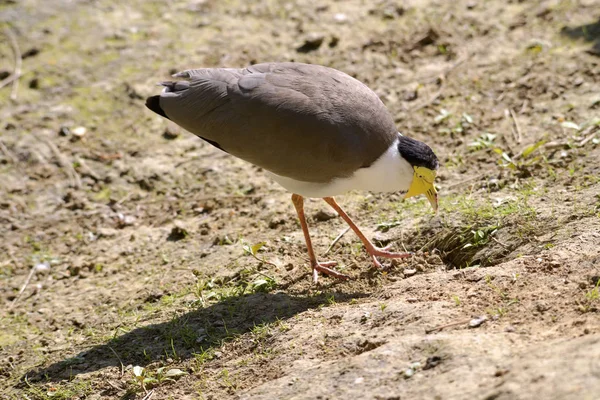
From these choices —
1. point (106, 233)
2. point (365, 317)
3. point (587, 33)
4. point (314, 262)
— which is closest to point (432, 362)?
point (365, 317)

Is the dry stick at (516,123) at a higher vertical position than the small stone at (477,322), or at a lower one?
higher

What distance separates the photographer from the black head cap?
495 centimetres

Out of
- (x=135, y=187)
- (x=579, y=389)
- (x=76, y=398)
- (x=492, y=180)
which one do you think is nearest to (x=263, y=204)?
(x=135, y=187)

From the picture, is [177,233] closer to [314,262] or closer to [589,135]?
[314,262]

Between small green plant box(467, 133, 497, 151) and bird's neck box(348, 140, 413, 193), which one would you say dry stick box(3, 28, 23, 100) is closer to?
bird's neck box(348, 140, 413, 193)

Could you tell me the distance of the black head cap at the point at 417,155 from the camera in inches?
195

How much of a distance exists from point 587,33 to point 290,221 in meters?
3.67

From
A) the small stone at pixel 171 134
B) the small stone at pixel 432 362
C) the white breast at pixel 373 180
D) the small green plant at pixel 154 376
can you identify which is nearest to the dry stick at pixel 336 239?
the white breast at pixel 373 180

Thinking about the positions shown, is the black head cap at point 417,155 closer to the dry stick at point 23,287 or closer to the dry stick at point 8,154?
the dry stick at point 23,287

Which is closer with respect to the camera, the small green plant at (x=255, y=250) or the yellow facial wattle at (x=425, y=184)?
the yellow facial wattle at (x=425, y=184)

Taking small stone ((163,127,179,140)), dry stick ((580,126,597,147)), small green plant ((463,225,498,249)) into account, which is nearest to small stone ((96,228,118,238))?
small stone ((163,127,179,140))

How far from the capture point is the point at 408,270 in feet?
16.0

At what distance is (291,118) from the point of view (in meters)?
4.75

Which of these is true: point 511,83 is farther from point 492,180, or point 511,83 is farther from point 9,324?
point 9,324
